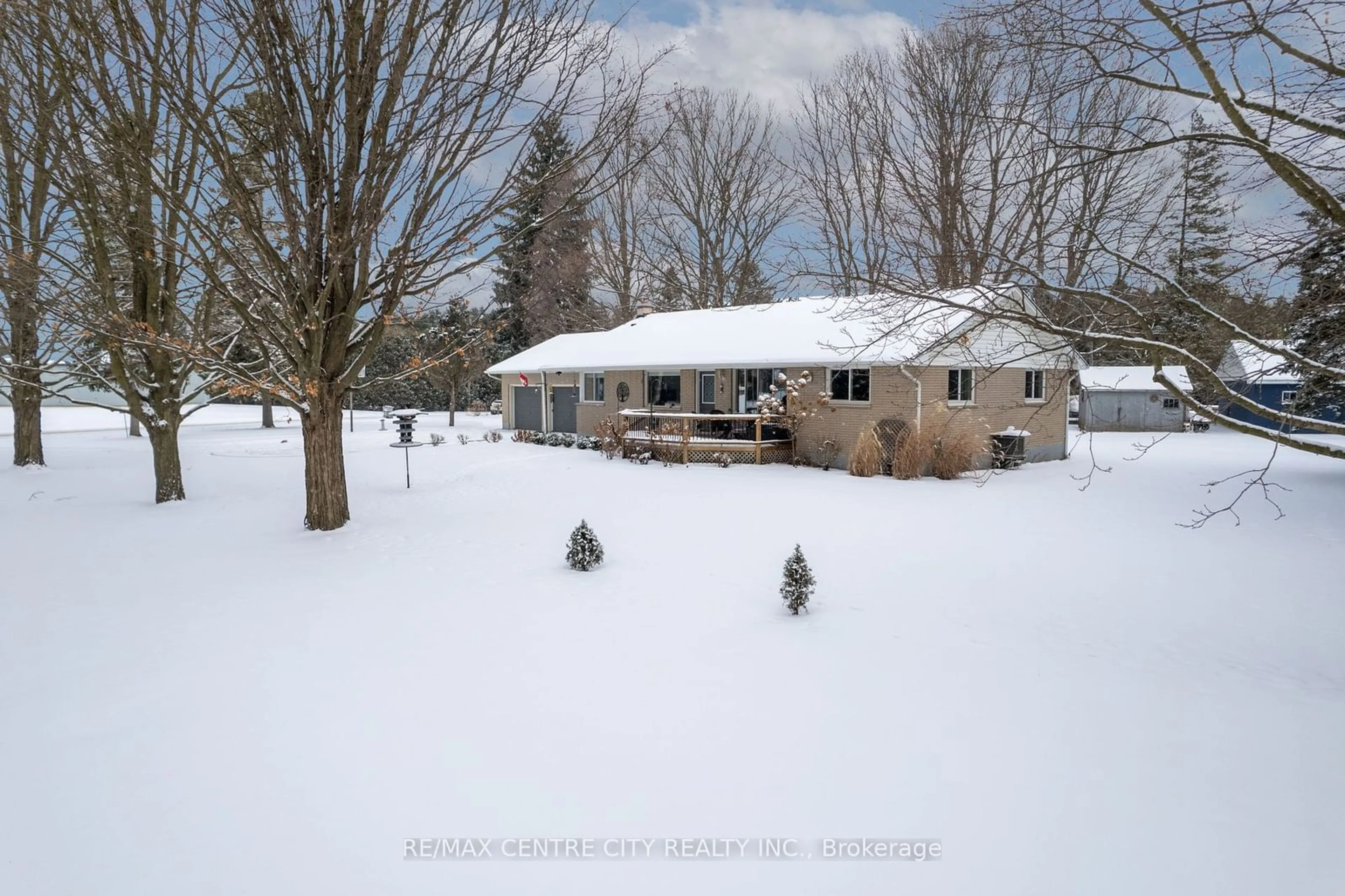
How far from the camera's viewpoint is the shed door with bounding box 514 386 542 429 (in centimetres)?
2823

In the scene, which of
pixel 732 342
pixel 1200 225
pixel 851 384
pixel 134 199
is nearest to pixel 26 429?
pixel 134 199

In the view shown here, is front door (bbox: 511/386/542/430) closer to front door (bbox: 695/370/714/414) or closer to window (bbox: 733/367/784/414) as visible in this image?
front door (bbox: 695/370/714/414)

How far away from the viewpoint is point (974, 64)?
65.4 feet

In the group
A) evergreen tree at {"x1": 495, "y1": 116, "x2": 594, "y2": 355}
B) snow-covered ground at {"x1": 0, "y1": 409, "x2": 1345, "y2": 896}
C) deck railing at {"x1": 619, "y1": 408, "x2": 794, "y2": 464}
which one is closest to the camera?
snow-covered ground at {"x1": 0, "y1": 409, "x2": 1345, "y2": 896}

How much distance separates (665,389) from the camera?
23.0 meters

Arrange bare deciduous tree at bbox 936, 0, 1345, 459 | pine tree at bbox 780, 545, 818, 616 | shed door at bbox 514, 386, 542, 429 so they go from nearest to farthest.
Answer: bare deciduous tree at bbox 936, 0, 1345, 459 < pine tree at bbox 780, 545, 818, 616 < shed door at bbox 514, 386, 542, 429

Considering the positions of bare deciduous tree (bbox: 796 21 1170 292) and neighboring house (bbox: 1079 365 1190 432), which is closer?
bare deciduous tree (bbox: 796 21 1170 292)

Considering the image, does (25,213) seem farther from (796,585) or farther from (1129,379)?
(1129,379)

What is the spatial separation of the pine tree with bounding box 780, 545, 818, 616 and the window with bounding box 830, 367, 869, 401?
1201cm

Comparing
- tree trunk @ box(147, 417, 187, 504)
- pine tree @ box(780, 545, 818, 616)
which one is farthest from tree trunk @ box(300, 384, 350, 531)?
pine tree @ box(780, 545, 818, 616)

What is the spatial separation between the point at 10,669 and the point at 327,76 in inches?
279

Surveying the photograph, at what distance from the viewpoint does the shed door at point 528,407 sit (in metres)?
28.2

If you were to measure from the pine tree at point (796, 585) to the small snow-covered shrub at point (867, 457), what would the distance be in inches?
408

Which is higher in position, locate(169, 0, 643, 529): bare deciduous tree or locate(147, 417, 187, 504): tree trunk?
locate(169, 0, 643, 529): bare deciduous tree
